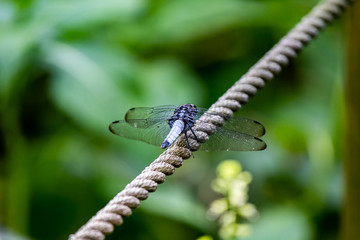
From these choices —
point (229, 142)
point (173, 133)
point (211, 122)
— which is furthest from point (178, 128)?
point (211, 122)

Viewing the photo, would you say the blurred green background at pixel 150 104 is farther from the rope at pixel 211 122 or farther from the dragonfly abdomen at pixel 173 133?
the rope at pixel 211 122

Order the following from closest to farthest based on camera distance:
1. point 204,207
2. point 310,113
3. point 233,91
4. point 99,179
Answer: point 233,91, point 99,179, point 204,207, point 310,113

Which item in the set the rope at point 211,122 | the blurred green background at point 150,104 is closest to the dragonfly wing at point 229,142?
the rope at point 211,122

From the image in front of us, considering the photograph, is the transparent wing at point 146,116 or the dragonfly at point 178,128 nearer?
the dragonfly at point 178,128

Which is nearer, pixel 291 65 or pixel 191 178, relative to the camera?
pixel 191 178

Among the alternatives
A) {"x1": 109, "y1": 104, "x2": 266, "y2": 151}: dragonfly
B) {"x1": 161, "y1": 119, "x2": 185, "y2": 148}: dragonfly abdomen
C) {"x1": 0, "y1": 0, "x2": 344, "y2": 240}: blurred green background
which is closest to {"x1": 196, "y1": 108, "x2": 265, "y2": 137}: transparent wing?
{"x1": 109, "y1": 104, "x2": 266, "y2": 151}: dragonfly

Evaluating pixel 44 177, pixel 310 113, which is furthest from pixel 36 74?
pixel 310 113

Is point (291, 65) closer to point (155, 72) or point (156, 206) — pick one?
point (155, 72)
